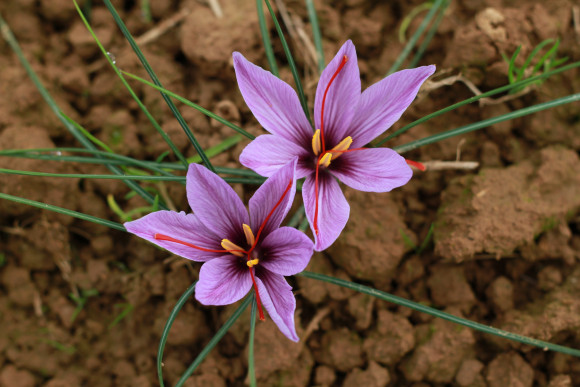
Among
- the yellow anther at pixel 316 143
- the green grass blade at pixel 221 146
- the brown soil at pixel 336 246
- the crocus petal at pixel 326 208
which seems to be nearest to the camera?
the crocus petal at pixel 326 208

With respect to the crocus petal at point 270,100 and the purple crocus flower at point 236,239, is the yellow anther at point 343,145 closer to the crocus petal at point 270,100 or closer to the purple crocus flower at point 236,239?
the crocus petal at point 270,100

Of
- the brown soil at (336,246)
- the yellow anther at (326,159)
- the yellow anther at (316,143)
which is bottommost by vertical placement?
the brown soil at (336,246)

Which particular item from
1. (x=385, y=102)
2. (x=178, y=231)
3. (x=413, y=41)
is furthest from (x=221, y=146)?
(x=413, y=41)

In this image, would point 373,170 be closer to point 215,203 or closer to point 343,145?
point 343,145

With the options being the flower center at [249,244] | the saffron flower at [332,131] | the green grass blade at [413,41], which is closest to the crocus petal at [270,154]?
the saffron flower at [332,131]

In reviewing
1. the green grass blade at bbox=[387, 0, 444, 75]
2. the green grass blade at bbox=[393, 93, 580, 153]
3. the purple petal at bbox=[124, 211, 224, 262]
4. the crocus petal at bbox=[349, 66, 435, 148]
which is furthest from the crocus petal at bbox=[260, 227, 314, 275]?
the green grass blade at bbox=[387, 0, 444, 75]

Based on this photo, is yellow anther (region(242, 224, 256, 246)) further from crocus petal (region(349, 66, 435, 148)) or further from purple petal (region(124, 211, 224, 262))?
crocus petal (region(349, 66, 435, 148))

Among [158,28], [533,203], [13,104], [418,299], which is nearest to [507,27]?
[533,203]
